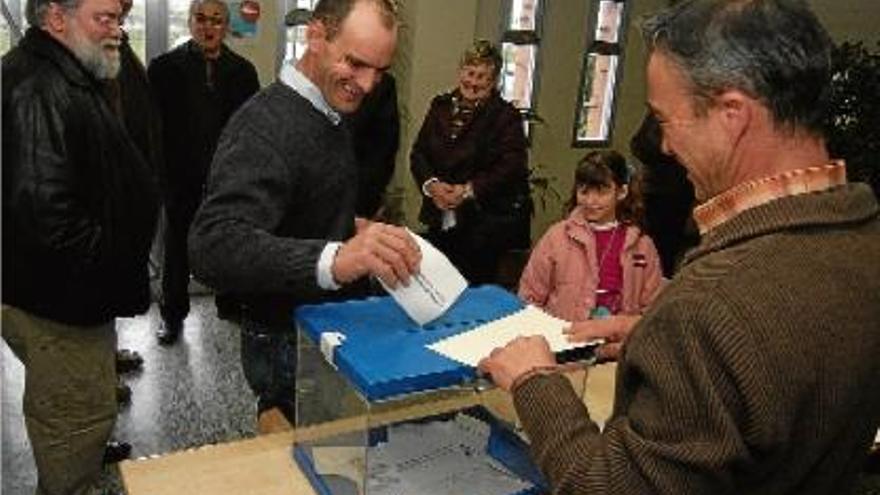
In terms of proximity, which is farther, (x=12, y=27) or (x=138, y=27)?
(x=138, y=27)

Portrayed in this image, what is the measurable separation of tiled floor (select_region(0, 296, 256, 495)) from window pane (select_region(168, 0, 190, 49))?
4.91 feet

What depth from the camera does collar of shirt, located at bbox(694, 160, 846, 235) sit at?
102 centimetres

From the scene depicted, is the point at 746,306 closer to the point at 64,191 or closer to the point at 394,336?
the point at 394,336

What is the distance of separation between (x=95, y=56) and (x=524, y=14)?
3.79 metres

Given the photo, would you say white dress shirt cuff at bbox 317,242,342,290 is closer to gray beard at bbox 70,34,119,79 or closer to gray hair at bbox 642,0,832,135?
gray hair at bbox 642,0,832,135

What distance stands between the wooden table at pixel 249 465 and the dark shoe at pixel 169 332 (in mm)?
2777

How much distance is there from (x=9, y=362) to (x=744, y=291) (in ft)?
12.3

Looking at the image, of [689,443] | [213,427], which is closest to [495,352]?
[689,443]

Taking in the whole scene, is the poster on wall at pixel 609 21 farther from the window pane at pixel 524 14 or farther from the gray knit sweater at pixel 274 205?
the gray knit sweater at pixel 274 205

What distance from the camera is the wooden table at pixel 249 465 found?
1.47 m

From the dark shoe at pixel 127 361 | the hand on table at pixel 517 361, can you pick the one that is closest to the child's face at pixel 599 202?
the hand on table at pixel 517 361

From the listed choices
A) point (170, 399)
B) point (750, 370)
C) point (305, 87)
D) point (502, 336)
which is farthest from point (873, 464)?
point (170, 399)

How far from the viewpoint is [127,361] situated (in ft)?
12.8

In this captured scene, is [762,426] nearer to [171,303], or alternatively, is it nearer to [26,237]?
[26,237]
